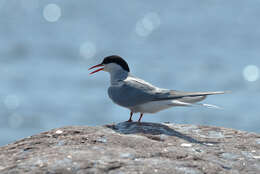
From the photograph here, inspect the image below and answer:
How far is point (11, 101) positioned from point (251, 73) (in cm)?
1198

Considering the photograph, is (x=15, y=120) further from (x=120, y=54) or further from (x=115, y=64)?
Result: (x=115, y=64)

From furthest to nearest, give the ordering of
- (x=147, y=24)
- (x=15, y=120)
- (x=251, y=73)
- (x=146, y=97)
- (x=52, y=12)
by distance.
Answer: (x=52, y=12) → (x=147, y=24) → (x=251, y=73) → (x=15, y=120) → (x=146, y=97)

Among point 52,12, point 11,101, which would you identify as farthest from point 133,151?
point 52,12

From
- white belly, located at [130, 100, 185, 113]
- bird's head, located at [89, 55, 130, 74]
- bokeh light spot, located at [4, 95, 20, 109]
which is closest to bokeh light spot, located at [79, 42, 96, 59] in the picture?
bokeh light spot, located at [4, 95, 20, 109]

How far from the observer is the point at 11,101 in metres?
25.6

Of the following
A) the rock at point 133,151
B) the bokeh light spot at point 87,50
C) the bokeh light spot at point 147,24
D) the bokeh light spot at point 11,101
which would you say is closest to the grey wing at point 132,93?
the rock at point 133,151

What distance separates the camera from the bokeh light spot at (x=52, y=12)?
42.2 m

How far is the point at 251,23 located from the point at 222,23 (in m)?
Result: 2.13

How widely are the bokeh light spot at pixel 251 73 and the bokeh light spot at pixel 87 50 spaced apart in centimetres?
830

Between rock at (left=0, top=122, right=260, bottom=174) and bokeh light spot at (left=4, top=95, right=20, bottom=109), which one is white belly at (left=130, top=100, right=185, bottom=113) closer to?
rock at (left=0, top=122, right=260, bottom=174)

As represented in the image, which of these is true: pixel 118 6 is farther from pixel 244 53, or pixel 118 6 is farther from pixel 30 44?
pixel 244 53

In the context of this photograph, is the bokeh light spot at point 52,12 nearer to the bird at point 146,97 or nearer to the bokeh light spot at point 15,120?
the bokeh light spot at point 15,120

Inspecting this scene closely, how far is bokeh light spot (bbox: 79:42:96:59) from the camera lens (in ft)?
97.8

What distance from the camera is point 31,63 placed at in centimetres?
2945
